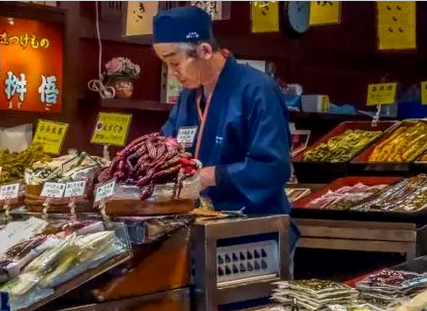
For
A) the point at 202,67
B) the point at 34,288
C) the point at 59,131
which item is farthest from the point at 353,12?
the point at 34,288

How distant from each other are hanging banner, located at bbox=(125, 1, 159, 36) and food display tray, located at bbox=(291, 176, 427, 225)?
3.82 ft

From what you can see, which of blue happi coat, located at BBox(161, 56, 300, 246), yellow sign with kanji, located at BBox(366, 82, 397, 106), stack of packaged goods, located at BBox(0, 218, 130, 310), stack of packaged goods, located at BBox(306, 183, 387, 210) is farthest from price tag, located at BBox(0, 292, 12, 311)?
yellow sign with kanji, located at BBox(366, 82, 397, 106)

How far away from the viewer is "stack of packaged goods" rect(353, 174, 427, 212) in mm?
3406

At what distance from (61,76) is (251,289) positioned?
2646 mm

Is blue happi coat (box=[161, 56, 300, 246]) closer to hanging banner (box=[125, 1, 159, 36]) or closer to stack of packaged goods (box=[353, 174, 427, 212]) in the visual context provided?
stack of packaged goods (box=[353, 174, 427, 212])

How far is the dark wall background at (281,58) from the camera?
462 centimetres

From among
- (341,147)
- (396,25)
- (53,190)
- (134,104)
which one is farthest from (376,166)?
(53,190)

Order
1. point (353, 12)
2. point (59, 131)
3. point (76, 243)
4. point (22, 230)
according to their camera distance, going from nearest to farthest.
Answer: point (76, 243) → point (22, 230) → point (59, 131) → point (353, 12)

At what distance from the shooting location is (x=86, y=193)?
211 centimetres

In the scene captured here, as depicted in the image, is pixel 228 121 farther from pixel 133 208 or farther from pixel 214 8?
pixel 214 8

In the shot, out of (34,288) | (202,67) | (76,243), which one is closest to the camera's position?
(34,288)

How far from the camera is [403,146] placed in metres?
4.07

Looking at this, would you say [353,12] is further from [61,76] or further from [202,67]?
[202,67]

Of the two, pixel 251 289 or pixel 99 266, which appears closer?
pixel 99 266
